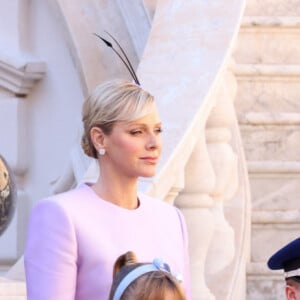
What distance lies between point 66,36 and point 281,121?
1059 mm

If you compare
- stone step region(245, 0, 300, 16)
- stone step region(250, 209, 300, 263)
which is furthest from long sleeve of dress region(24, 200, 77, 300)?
stone step region(245, 0, 300, 16)

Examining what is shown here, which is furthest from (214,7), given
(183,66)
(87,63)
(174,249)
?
(174,249)

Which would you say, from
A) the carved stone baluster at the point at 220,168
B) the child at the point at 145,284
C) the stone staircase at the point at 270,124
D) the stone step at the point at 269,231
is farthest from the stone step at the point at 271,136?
the child at the point at 145,284

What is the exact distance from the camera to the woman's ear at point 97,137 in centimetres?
372

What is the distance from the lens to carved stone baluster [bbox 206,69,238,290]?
597 cm

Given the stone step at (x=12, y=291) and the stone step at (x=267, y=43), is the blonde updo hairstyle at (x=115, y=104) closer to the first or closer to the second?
the stone step at (x=12, y=291)

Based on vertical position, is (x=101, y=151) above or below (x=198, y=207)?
above

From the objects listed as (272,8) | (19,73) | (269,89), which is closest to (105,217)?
(269,89)

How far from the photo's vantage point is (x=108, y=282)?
361cm

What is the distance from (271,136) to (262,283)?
737 millimetres

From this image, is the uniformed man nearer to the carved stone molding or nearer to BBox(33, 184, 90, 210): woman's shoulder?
BBox(33, 184, 90, 210): woman's shoulder

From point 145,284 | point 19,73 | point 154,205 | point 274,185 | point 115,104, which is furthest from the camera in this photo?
point 19,73

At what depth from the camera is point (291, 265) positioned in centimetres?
356

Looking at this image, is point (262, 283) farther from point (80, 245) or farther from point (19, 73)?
point (80, 245)
